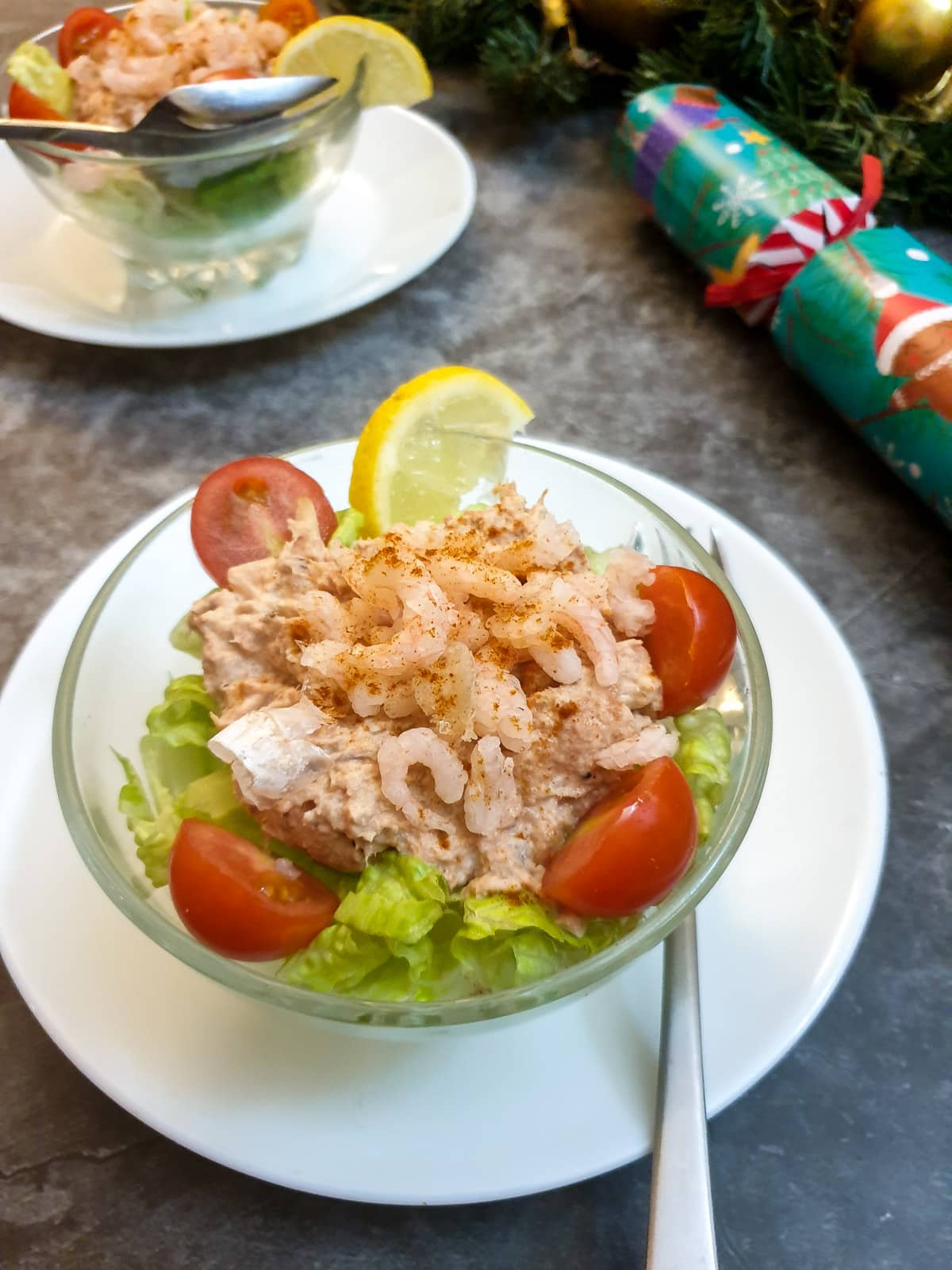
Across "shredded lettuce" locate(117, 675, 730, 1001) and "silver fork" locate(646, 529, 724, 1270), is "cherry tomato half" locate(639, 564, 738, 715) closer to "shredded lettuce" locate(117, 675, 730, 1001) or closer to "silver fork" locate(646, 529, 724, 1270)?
"shredded lettuce" locate(117, 675, 730, 1001)

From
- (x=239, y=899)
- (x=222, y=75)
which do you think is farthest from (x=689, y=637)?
(x=222, y=75)

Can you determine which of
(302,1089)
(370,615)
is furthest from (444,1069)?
(370,615)

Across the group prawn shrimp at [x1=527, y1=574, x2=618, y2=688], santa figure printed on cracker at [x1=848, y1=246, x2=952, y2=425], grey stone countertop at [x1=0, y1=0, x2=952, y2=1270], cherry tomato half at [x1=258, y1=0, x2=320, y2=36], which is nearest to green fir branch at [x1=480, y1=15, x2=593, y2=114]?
grey stone countertop at [x1=0, y1=0, x2=952, y2=1270]

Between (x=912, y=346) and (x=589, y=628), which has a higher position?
(x=912, y=346)

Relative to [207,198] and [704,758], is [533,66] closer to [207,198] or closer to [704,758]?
[207,198]

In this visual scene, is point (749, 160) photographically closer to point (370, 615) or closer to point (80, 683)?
point (370, 615)
